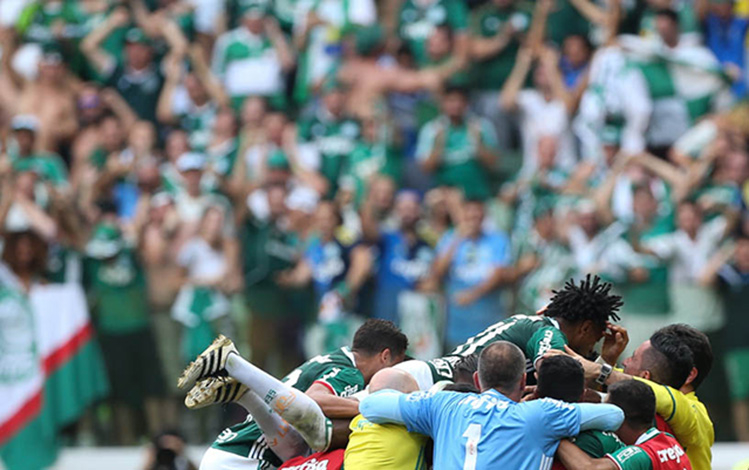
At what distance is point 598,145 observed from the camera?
1389cm

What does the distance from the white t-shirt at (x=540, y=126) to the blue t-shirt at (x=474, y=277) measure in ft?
3.54

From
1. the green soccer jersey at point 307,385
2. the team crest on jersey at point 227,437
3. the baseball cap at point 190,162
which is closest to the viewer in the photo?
the green soccer jersey at point 307,385

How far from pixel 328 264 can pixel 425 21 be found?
3.23 m

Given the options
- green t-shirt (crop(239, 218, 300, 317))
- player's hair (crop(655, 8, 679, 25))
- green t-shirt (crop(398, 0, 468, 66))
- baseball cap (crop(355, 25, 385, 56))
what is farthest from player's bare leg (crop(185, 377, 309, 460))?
baseball cap (crop(355, 25, 385, 56))

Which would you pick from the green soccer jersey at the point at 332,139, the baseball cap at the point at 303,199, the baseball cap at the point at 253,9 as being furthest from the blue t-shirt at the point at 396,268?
the baseball cap at the point at 253,9

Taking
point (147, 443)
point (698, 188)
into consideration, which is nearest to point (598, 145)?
point (698, 188)

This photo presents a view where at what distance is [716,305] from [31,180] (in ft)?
23.9

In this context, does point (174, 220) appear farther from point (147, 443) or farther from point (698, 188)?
point (698, 188)

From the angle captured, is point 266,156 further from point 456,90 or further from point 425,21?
point 425,21

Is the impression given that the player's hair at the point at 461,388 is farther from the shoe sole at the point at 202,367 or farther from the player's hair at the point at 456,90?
the player's hair at the point at 456,90

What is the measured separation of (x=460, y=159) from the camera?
1434cm

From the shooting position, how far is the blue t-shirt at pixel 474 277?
527 inches

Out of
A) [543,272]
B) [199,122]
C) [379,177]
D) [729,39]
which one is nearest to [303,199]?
[379,177]

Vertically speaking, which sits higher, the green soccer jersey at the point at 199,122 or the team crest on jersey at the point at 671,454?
the green soccer jersey at the point at 199,122
